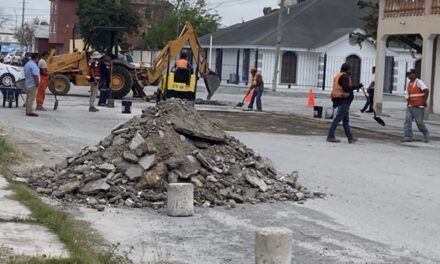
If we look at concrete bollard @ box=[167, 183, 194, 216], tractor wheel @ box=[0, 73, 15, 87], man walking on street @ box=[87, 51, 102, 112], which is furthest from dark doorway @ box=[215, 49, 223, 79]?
concrete bollard @ box=[167, 183, 194, 216]

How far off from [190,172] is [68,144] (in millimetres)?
5927

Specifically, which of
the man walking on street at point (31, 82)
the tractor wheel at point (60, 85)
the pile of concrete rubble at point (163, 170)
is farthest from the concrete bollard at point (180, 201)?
the tractor wheel at point (60, 85)

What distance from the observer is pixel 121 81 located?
3180 cm

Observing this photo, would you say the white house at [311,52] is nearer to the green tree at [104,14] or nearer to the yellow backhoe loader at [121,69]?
the green tree at [104,14]

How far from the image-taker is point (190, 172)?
11.0 metres

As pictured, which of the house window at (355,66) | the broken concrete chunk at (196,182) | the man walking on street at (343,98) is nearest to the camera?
the broken concrete chunk at (196,182)

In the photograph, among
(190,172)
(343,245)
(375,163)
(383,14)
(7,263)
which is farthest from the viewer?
(383,14)

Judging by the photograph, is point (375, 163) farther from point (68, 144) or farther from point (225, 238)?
point (225, 238)

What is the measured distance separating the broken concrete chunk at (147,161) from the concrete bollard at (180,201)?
0.99 metres

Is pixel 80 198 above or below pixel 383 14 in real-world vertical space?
below

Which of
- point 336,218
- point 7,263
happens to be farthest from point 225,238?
point 7,263

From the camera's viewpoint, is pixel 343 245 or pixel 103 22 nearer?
pixel 343 245

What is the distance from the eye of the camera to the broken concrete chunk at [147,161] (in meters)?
10.9

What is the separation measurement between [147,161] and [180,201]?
1302 mm
